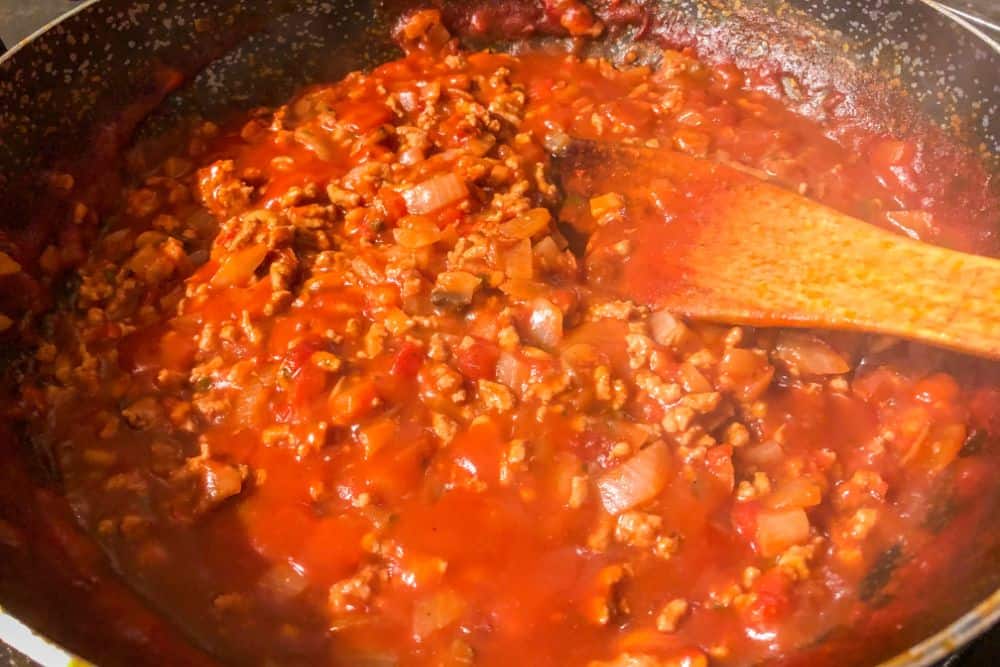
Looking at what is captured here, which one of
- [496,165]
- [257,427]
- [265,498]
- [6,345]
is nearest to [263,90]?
[496,165]

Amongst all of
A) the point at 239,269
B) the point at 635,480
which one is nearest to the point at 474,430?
the point at 635,480

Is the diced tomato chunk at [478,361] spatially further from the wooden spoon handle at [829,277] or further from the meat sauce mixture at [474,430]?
the wooden spoon handle at [829,277]

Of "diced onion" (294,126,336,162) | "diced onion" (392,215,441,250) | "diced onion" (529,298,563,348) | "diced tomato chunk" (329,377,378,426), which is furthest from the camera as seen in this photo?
"diced onion" (294,126,336,162)

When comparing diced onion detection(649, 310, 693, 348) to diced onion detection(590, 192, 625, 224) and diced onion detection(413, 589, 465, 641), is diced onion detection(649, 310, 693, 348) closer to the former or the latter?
diced onion detection(590, 192, 625, 224)

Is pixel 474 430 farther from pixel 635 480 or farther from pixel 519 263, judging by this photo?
pixel 519 263

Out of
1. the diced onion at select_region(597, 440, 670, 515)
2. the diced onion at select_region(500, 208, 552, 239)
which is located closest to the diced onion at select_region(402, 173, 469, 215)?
the diced onion at select_region(500, 208, 552, 239)

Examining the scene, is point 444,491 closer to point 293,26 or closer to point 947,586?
point 947,586
